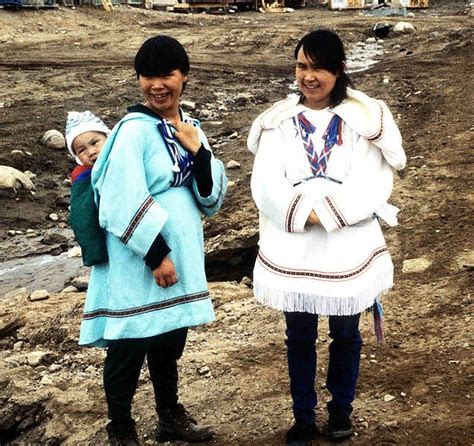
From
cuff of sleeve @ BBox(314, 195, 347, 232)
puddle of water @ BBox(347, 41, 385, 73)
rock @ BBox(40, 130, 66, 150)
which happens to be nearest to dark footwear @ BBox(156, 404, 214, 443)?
cuff of sleeve @ BBox(314, 195, 347, 232)

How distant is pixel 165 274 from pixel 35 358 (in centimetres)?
205

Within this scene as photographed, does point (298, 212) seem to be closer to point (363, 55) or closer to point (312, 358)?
point (312, 358)

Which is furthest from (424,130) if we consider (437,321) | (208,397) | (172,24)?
(172,24)

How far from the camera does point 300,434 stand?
319 centimetres

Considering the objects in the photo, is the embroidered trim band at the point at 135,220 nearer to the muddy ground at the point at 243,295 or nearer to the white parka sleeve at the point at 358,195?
the white parka sleeve at the point at 358,195

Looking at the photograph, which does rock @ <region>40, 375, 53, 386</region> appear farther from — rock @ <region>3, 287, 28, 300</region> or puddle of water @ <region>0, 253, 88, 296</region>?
puddle of water @ <region>0, 253, 88, 296</region>

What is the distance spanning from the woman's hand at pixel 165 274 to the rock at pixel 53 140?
732 cm

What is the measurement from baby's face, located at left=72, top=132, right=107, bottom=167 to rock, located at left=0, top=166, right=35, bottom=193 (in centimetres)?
579

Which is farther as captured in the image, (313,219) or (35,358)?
(35,358)

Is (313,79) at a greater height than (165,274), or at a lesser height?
greater

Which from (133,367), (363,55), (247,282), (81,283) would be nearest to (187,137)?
(133,367)

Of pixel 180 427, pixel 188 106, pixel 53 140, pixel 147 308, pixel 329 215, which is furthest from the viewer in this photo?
pixel 188 106

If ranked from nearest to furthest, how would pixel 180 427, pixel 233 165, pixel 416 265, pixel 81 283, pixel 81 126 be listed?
pixel 81 126 → pixel 180 427 → pixel 416 265 → pixel 81 283 → pixel 233 165

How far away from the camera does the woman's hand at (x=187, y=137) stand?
3.02m
